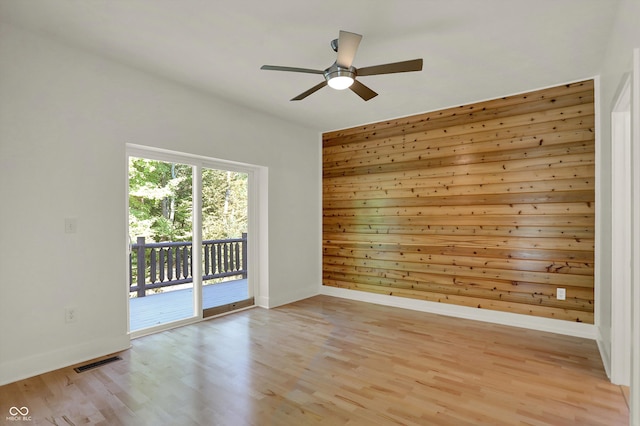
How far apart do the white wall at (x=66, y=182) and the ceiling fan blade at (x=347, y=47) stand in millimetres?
2103

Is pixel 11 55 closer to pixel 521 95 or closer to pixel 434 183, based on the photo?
pixel 434 183

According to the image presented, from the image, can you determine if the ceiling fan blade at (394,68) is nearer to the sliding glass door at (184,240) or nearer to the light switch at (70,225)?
the sliding glass door at (184,240)

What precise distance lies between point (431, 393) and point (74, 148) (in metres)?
3.56

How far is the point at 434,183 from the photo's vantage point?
4.45 m

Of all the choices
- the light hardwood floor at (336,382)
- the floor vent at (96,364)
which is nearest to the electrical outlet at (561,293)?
the light hardwood floor at (336,382)

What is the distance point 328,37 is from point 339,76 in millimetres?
377

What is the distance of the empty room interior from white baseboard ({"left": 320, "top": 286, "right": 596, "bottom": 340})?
30 millimetres

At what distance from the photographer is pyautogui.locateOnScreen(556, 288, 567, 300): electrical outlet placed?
3.57 metres

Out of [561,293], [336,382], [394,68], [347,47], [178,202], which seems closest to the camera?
[347,47]

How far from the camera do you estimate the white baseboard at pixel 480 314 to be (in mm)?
3515

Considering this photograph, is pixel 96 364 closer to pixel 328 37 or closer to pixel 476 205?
pixel 328 37

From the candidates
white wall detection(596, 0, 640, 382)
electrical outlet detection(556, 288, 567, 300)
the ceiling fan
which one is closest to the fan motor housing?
the ceiling fan

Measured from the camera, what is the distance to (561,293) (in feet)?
11.8

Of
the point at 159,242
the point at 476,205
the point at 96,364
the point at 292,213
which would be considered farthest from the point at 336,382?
the point at 292,213
